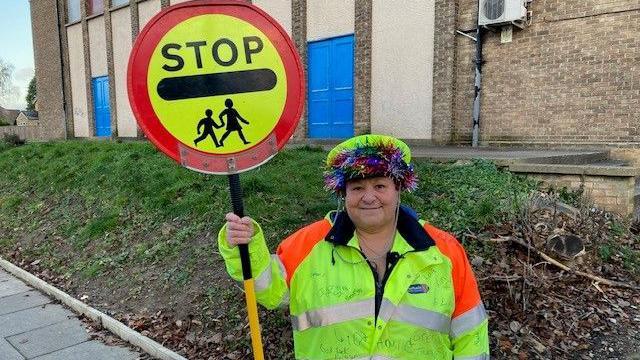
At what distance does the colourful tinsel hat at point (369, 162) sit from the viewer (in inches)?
84.4

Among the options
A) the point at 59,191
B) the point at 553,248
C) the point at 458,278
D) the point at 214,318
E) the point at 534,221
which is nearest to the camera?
the point at 458,278

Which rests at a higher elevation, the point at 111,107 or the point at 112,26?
the point at 112,26

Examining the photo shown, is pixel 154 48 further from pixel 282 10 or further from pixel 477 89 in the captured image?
pixel 282 10

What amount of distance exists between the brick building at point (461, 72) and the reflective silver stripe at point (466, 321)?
8435mm

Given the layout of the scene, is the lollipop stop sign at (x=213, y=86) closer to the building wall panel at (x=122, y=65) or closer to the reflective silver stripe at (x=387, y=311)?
the reflective silver stripe at (x=387, y=311)

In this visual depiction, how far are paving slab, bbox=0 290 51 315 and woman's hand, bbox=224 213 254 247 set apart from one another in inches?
183

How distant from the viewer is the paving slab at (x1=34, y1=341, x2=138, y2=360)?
429cm

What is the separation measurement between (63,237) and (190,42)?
6507 mm

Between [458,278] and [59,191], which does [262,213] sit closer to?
[458,278]

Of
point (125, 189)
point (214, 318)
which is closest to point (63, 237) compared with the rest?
point (125, 189)

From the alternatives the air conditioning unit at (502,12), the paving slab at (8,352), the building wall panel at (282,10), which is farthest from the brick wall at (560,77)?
the paving slab at (8,352)

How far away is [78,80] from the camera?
2289 cm

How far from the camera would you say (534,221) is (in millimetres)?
5227

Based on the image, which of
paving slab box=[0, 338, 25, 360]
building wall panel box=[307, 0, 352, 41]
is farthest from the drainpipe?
paving slab box=[0, 338, 25, 360]
